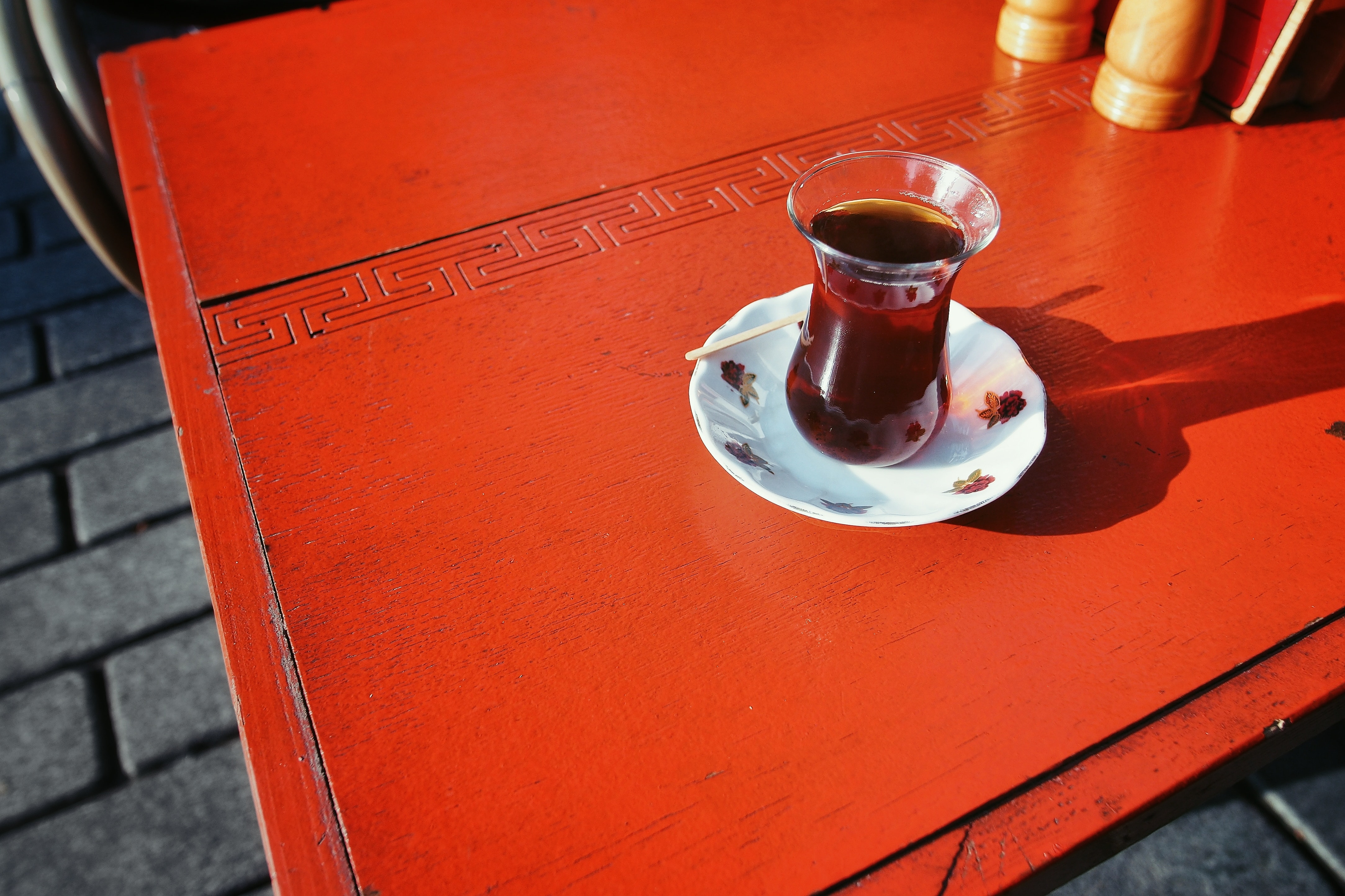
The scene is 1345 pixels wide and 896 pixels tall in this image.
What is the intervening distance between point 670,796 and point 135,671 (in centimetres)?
82

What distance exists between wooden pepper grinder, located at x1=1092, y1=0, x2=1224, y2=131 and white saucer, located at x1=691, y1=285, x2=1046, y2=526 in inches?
13.7

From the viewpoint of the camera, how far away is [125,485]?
1.13m

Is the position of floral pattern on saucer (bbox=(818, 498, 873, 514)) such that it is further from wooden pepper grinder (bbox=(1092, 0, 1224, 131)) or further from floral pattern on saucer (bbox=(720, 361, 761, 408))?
wooden pepper grinder (bbox=(1092, 0, 1224, 131))

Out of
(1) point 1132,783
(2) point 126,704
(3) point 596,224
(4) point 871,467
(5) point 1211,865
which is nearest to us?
(1) point 1132,783

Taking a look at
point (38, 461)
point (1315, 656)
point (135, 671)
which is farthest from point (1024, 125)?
point (38, 461)

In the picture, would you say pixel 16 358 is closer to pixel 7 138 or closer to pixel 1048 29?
pixel 7 138

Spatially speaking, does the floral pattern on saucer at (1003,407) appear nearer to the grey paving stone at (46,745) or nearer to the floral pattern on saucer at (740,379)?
the floral pattern on saucer at (740,379)

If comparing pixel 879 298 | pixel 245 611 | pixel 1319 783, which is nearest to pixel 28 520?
pixel 245 611

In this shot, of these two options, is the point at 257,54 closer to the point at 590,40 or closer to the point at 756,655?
the point at 590,40

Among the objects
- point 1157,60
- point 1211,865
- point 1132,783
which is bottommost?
point 1211,865

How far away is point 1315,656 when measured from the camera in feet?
1.36

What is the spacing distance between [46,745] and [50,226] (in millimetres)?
1037

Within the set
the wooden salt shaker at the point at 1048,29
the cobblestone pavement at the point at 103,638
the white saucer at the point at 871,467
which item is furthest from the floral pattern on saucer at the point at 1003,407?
the cobblestone pavement at the point at 103,638

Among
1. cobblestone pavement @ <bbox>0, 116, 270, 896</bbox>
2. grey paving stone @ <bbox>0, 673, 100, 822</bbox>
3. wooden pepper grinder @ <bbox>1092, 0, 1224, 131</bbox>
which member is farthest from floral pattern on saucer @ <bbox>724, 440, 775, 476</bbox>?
grey paving stone @ <bbox>0, 673, 100, 822</bbox>
